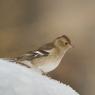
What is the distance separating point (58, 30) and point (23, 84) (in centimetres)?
287

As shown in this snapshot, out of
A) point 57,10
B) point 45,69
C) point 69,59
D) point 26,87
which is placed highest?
point 57,10

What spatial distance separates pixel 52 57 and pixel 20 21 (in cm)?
158

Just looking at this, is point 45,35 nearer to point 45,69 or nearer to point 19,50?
point 19,50

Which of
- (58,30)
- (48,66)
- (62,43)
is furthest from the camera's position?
(58,30)

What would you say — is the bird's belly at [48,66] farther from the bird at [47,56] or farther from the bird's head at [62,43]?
the bird's head at [62,43]

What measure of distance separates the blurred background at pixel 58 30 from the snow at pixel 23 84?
241 cm

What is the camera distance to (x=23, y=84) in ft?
2.66

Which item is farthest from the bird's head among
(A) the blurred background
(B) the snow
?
(B) the snow

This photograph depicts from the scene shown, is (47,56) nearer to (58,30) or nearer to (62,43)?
(62,43)

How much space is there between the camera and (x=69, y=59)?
11.4 ft

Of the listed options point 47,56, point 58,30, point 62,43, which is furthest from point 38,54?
point 58,30

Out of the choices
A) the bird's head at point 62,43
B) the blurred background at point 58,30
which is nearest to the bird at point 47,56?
the bird's head at point 62,43

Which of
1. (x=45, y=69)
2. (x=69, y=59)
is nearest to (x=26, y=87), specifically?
(x=45, y=69)

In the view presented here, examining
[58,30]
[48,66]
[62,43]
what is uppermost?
[58,30]
